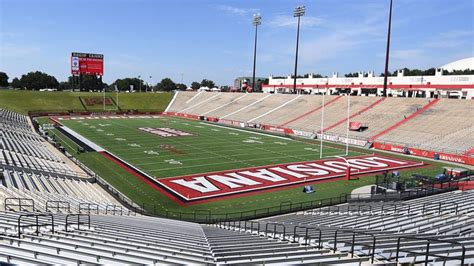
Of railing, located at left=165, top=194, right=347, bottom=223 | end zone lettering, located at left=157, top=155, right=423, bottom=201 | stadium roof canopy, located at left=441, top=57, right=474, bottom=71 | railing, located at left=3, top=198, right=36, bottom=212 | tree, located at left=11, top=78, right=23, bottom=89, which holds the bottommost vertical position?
railing, located at left=165, top=194, right=347, bottom=223

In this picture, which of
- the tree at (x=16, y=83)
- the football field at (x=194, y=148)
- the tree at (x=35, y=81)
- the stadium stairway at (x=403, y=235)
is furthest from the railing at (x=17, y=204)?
the tree at (x=16, y=83)

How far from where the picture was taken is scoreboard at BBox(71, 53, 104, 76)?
82.3m

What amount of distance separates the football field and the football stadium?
190 millimetres

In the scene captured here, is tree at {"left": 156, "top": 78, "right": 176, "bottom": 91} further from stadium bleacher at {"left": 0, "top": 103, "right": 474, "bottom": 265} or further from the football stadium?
stadium bleacher at {"left": 0, "top": 103, "right": 474, "bottom": 265}

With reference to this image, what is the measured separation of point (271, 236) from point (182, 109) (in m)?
76.5

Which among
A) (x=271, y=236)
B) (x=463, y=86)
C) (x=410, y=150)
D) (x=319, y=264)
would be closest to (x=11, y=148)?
(x=271, y=236)

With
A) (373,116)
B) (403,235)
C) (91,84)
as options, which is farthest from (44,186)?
(91,84)

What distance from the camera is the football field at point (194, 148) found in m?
33.1

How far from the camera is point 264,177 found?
95.5 feet

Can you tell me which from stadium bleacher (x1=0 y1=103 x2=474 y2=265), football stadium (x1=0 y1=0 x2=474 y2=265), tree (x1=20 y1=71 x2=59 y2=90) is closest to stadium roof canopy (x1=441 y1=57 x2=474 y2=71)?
football stadium (x1=0 y1=0 x2=474 y2=265)

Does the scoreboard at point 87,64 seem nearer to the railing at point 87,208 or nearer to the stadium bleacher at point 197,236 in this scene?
the stadium bleacher at point 197,236

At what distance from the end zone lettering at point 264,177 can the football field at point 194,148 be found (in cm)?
185

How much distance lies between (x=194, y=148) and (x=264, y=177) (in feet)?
45.1

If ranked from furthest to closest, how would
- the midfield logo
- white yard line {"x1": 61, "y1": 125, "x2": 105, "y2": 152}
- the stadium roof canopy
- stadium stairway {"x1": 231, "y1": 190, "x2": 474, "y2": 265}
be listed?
the stadium roof canopy → the midfield logo → white yard line {"x1": 61, "y1": 125, "x2": 105, "y2": 152} → stadium stairway {"x1": 231, "y1": 190, "x2": 474, "y2": 265}
